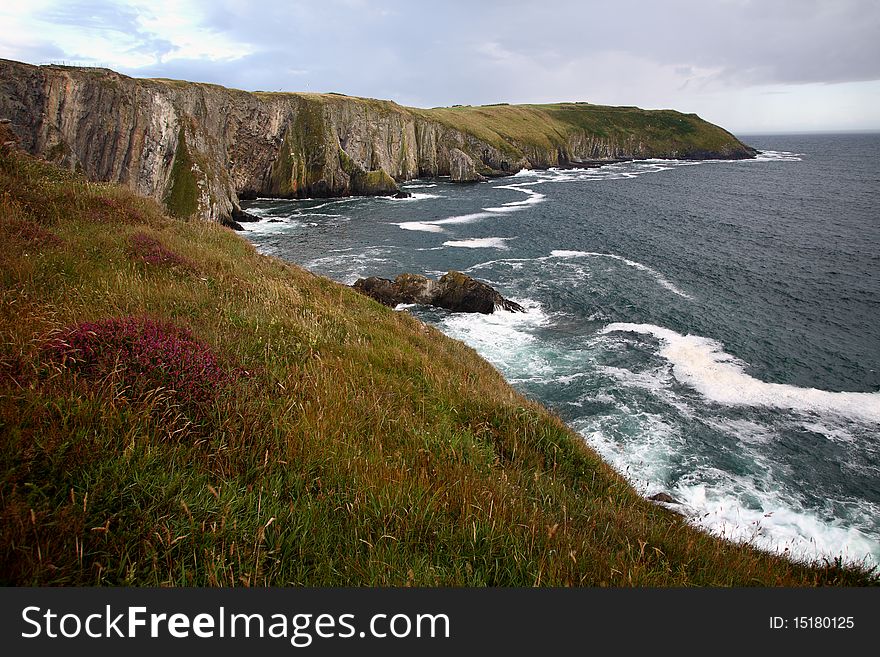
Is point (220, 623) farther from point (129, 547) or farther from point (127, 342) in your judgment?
point (127, 342)

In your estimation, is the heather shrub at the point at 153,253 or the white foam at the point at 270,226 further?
the white foam at the point at 270,226

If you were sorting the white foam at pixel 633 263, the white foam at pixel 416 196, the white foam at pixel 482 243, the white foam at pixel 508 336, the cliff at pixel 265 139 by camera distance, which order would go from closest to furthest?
the white foam at pixel 508 336 < the white foam at pixel 633 263 < the cliff at pixel 265 139 < the white foam at pixel 482 243 < the white foam at pixel 416 196

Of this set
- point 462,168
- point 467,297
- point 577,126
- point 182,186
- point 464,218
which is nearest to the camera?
point 467,297

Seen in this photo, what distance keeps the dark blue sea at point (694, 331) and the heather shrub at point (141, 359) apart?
679 centimetres

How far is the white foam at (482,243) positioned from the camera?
4662cm

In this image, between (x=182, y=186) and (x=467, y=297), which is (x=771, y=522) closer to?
(x=467, y=297)

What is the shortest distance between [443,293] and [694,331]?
15041 millimetres

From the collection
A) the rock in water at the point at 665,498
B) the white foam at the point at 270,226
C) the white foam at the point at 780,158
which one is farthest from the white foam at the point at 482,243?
the white foam at the point at 780,158

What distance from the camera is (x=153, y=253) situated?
33.8 feet

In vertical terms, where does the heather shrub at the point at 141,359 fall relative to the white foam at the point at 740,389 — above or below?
above

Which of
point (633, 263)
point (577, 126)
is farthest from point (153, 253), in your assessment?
point (577, 126)

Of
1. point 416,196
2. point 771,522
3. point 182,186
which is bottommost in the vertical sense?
point 771,522

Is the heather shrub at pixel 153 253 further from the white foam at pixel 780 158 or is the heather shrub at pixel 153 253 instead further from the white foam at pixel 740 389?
the white foam at pixel 780 158

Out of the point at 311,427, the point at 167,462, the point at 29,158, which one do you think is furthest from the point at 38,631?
the point at 29,158
